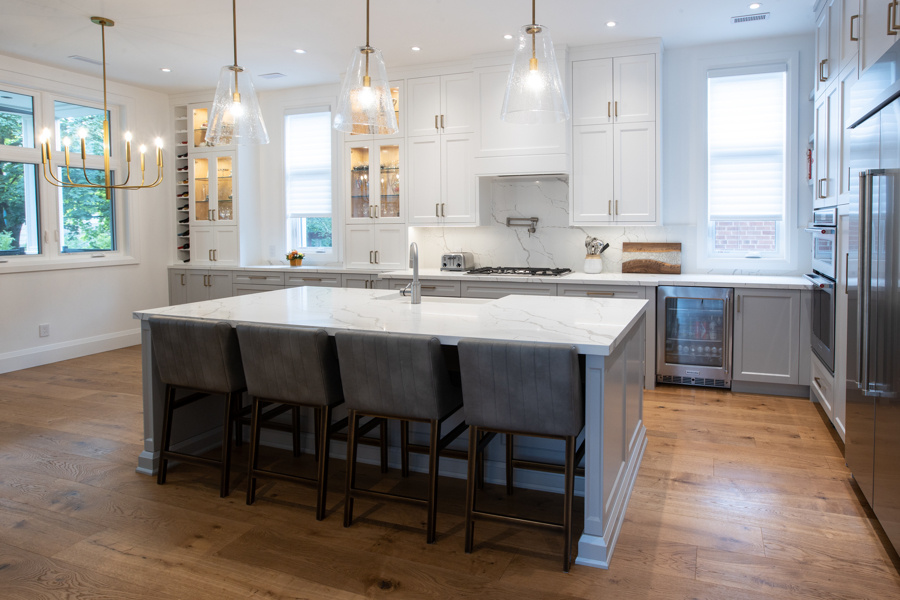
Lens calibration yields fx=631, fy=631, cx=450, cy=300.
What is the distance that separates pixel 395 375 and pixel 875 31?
2.57 meters

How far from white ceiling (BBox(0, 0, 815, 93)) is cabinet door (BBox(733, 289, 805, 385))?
80.3 inches

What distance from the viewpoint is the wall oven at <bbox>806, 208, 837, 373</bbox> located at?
3722 mm

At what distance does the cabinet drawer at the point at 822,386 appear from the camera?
12.6ft

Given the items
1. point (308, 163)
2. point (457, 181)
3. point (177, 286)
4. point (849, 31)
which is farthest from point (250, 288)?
point (849, 31)

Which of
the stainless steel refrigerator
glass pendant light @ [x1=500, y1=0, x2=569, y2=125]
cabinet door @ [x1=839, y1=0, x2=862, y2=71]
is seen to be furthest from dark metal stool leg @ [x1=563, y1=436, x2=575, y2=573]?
cabinet door @ [x1=839, y1=0, x2=862, y2=71]

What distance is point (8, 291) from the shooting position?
221 inches

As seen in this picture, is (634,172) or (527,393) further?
(634,172)

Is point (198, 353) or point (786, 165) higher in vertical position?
point (786, 165)

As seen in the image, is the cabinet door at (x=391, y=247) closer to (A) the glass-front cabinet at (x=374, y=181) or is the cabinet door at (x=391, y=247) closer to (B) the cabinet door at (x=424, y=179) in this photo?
(A) the glass-front cabinet at (x=374, y=181)

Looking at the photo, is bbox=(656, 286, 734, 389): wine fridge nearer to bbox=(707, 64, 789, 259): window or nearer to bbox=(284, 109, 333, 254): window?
bbox=(707, 64, 789, 259): window

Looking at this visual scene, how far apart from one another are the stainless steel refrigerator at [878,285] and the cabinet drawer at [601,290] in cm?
222

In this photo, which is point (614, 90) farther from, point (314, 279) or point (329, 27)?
point (314, 279)

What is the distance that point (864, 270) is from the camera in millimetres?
2508

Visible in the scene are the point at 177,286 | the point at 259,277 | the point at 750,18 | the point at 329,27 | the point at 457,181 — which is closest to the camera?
the point at 750,18
